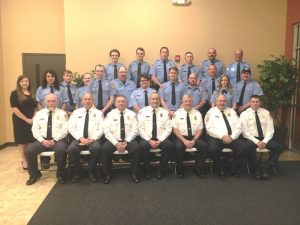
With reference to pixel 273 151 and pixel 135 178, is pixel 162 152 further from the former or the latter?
pixel 273 151

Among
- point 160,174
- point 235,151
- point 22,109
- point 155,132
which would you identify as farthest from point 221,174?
point 22,109

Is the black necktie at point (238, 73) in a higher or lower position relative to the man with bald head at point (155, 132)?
higher

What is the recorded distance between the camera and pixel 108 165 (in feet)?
13.9

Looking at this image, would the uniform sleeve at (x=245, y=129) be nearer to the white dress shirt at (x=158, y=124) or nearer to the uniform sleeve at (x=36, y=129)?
the white dress shirt at (x=158, y=124)

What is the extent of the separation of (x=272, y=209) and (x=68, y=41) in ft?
15.8

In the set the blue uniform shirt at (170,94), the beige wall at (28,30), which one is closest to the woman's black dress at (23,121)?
the beige wall at (28,30)

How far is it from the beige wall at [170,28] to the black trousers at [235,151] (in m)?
2.39

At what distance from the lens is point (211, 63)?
5.85 metres

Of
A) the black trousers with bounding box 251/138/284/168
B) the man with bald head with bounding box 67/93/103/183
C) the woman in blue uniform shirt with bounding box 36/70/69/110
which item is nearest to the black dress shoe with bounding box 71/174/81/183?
the man with bald head with bounding box 67/93/103/183

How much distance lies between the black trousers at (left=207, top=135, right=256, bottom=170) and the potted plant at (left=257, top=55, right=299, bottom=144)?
162 cm

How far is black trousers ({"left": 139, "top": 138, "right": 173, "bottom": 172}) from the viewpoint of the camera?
4.28 m

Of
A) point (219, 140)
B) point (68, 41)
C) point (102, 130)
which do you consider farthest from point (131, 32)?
point (219, 140)

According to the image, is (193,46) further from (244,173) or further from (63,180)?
(63,180)

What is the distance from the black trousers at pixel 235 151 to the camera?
435cm
